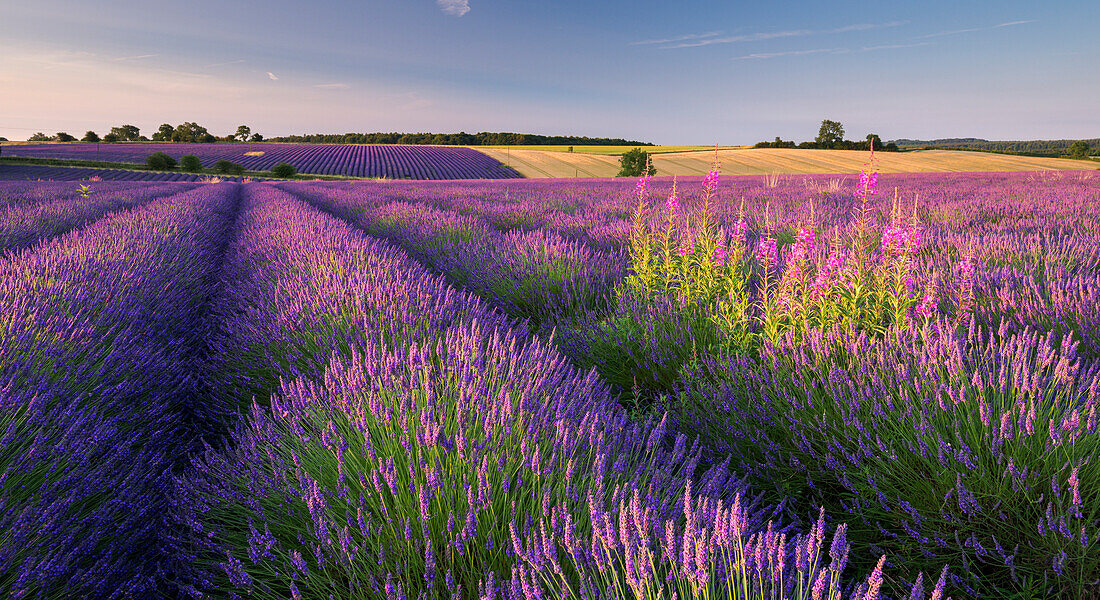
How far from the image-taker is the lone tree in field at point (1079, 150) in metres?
45.0

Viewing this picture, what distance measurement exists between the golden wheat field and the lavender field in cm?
3344

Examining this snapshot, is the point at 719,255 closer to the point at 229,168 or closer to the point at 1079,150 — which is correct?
the point at 229,168

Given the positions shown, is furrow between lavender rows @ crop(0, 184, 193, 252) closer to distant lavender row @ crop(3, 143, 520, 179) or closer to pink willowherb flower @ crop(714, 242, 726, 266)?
pink willowherb flower @ crop(714, 242, 726, 266)

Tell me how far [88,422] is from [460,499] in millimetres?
1520

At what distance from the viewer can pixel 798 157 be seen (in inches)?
1647

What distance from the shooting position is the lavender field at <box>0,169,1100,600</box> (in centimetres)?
110

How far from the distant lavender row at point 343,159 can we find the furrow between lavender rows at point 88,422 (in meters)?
36.1

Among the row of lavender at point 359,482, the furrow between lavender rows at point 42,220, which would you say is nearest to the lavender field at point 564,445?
the row of lavender at point 359,482

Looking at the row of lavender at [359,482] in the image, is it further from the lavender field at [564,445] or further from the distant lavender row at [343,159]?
the distant lavender row at [343,159]

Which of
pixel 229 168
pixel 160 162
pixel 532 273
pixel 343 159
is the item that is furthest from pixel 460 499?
pixel 343 159

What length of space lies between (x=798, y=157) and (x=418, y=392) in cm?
4722

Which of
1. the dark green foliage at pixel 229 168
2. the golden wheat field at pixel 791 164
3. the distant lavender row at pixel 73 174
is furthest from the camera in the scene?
the dark green foliage at pixel 229 168

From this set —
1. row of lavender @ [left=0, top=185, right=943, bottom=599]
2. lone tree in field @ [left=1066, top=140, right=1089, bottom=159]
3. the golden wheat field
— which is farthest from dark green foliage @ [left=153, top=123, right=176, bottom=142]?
lone tree in field @ [left=1066, top=140, right=1089, bottom=159]

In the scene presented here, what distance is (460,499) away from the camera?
1.17 m
